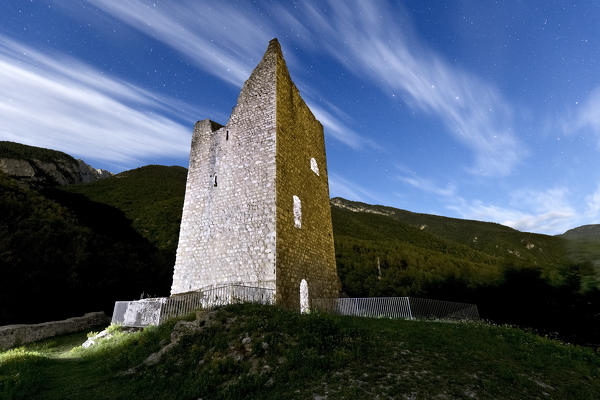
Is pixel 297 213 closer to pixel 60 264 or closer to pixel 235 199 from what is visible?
pixel 235 199

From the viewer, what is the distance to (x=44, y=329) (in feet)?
51.4

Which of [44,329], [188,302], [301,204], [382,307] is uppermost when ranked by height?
[301,204]

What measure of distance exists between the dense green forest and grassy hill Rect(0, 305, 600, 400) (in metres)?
2.31

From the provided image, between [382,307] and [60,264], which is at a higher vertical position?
[60,264]

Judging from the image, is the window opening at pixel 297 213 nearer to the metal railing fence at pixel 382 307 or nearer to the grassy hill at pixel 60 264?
the metal railing fence at pixel 382 307

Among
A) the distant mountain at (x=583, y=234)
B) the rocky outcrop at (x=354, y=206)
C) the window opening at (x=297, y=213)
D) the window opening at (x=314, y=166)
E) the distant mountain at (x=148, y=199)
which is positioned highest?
the rocky outcrop at (x=354, y=206)

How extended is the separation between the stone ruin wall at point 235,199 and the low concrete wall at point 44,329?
7651 mm

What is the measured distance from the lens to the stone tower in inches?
498

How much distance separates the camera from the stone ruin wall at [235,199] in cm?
1266

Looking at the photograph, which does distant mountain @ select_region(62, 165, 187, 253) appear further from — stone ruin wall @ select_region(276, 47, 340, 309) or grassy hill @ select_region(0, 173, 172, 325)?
stone ruin wall @ select_region(276, 47, 340, 309)

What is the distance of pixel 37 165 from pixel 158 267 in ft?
133

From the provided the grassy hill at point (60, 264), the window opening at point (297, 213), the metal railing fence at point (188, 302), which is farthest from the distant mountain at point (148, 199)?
the window opening at point (297, 213)

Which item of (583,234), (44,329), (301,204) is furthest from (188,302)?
(583,234)

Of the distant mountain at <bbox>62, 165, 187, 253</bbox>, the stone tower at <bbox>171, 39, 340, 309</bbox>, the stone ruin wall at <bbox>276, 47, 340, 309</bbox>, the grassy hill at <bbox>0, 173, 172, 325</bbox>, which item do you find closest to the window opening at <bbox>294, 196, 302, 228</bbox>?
the stone tower at <bbox>171, 39, 340, 309</bbox>
